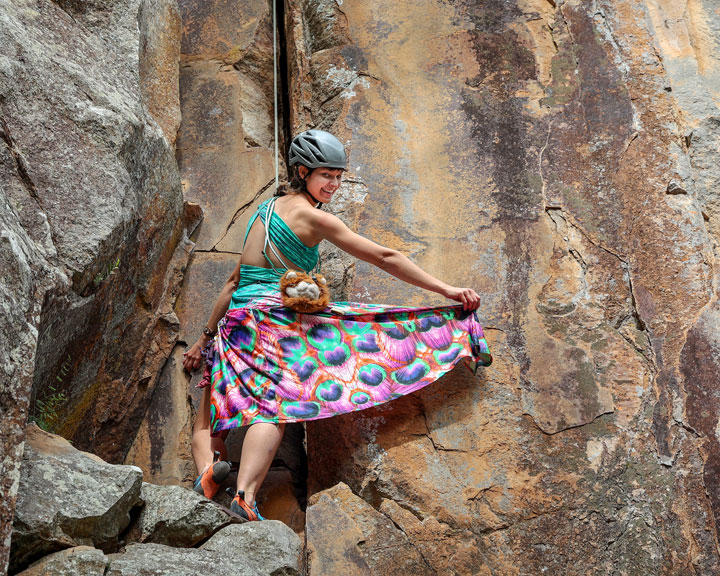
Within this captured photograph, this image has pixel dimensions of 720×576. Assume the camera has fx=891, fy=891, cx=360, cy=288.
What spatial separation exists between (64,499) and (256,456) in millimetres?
810

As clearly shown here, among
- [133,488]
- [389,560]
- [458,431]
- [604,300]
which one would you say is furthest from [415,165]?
[133,488]

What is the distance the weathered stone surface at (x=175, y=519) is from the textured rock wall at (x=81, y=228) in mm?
492

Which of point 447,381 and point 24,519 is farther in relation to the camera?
point 447,381

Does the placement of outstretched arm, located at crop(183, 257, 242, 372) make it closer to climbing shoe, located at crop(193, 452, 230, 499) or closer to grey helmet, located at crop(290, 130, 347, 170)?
grey helmet, located at crop(290, 130, 347, 170)

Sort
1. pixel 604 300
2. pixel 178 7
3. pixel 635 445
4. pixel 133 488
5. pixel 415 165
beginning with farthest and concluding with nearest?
pixel 178 7
pixel 415 165
pixel 604 300
pixel 635 445
pixel 133 488

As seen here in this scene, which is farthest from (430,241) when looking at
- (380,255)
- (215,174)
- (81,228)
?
(81,228)

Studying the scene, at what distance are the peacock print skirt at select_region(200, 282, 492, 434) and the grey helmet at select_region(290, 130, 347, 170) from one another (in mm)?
523

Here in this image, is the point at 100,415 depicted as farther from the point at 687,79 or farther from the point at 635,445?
the point at 687,79

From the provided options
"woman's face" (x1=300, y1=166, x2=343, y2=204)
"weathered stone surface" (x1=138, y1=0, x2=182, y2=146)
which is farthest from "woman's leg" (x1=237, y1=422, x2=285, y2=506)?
"weathered stone surface" (x1=138, y1=0, x2=182, y2=146)

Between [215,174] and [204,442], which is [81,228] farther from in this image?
[215,174]

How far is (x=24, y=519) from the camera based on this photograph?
222 centimetres

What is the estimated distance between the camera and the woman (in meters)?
3.16

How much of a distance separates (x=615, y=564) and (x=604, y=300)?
1102mm

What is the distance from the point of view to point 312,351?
3.28 metres
